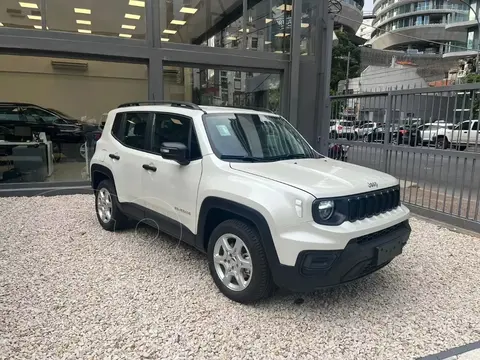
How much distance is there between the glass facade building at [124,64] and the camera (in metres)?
7.40

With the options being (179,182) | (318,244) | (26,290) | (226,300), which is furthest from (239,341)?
(26,290)

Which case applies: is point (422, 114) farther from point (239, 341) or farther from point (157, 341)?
point (157, 341)

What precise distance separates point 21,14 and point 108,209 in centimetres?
464

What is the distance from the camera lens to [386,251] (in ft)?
10.7

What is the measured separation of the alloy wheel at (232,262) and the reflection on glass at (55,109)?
570 centimetres

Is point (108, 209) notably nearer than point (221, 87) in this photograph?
Yes

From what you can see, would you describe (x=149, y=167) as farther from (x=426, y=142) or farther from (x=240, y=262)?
(x=426, y=142)

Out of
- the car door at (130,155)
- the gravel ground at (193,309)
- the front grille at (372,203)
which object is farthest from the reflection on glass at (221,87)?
the front grille at (372,203)

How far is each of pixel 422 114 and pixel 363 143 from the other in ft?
4.78

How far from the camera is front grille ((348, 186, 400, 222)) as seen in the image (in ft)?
10.5

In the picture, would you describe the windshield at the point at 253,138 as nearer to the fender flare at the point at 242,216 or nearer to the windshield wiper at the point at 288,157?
the windshield wiper at the point at 288,157

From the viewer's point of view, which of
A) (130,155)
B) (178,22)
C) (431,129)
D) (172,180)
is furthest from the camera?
(178,22)

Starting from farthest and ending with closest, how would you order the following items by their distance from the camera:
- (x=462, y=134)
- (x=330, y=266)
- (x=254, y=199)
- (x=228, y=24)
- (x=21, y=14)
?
(x=228, y=24) → (x=21, y=14) → (x=462, y=134) → (x=254, y=199) → (x=330, y=266)

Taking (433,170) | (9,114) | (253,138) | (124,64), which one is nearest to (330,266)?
(253,138)
